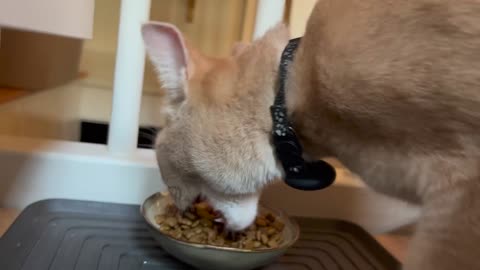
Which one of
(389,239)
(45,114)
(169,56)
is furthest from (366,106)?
(45,114)

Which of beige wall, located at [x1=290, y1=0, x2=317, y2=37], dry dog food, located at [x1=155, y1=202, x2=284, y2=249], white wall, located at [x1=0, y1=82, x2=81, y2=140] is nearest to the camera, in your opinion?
dry dog food, located at [x1=155, y1=202, x2=284, y2=249]

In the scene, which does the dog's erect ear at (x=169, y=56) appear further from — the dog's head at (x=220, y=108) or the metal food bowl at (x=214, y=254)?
the metal food bowl at (x=214, y=254)

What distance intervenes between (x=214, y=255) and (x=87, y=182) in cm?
45

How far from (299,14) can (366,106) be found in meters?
0.80

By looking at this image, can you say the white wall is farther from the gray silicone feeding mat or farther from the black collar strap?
the black collar strap

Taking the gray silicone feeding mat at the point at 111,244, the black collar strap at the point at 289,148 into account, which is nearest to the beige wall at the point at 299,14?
the gray silicone feeding mat at the point at 111,244

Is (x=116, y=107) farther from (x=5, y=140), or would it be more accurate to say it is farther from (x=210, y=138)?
(x=210, y=138)

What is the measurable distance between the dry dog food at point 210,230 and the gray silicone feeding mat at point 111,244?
0.07 metres

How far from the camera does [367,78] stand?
0.80 m

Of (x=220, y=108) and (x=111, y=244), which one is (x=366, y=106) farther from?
(x=111, y=244)

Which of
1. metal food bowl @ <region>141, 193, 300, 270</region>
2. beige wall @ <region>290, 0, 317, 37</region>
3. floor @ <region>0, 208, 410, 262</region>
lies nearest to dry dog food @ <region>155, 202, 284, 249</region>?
metal food bowl @ <region>141, 193, 300, 270</region>

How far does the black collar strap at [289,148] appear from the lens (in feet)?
3.01

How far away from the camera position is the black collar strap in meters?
0.92

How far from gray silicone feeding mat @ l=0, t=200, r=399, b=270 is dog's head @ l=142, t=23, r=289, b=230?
250 mm
